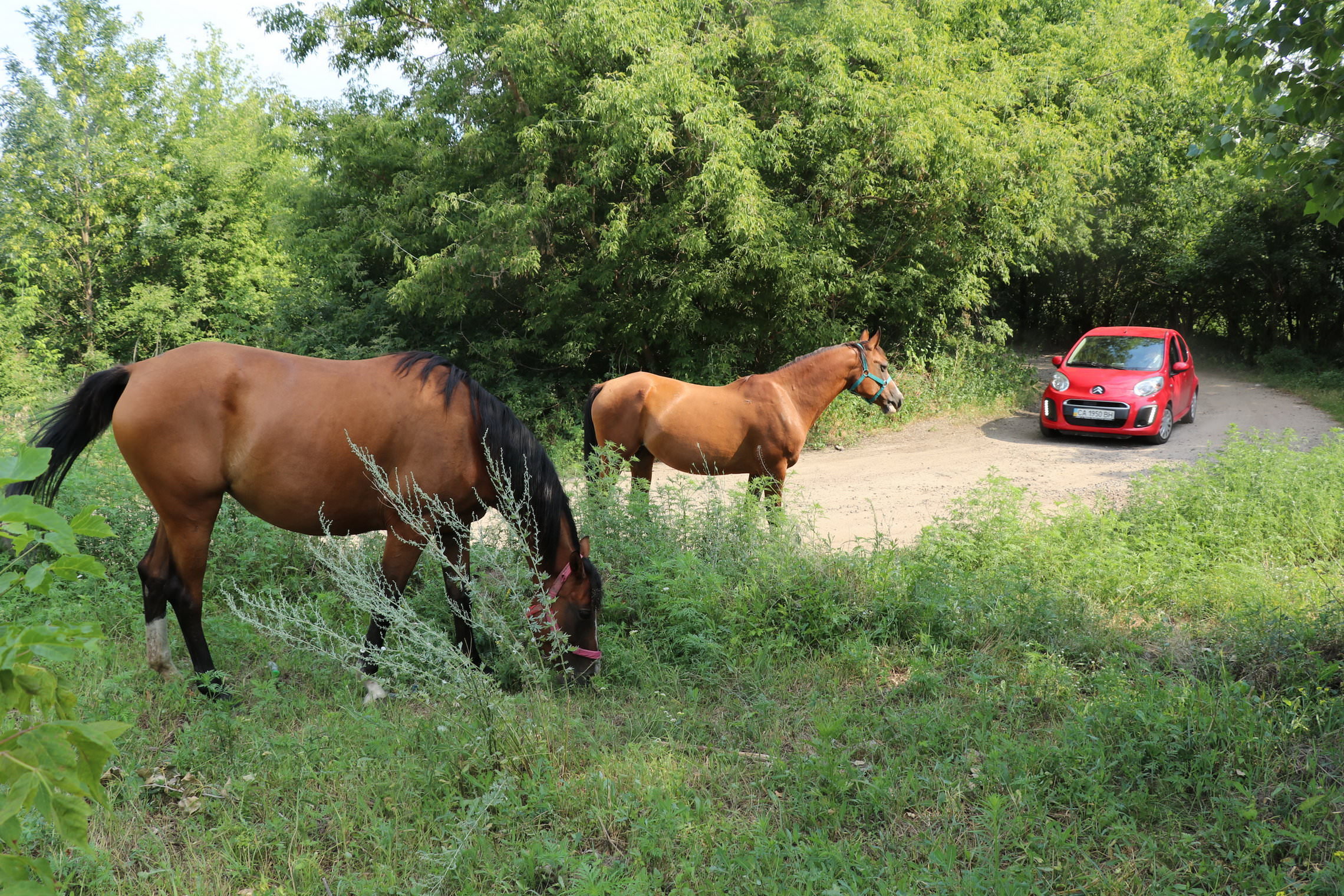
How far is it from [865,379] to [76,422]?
18.8 feet

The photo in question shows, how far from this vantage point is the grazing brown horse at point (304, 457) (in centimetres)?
410

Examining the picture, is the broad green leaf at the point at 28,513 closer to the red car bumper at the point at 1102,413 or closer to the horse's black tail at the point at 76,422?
the horse's black tail at the point at 76,422

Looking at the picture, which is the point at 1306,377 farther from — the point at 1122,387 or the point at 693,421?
the point at 693,421

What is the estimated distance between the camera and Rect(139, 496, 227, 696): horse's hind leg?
415 cm

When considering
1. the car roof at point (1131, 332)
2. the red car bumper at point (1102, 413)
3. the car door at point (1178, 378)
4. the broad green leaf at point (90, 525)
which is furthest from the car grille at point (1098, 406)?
the broad green leaf at point (90, 525)

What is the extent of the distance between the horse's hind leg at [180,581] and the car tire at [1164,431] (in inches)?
465

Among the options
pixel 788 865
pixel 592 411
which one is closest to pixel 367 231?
pixel 592 411

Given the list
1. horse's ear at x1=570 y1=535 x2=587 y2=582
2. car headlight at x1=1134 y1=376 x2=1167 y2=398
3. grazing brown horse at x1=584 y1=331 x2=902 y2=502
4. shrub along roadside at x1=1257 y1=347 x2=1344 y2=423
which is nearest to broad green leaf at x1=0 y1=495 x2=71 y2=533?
horse's ear at x1=570 y1=535 x2=587 y2=582

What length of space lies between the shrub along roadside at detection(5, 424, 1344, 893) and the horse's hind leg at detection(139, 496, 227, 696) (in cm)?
19

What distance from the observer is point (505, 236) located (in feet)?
40.1

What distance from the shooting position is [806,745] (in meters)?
3.57

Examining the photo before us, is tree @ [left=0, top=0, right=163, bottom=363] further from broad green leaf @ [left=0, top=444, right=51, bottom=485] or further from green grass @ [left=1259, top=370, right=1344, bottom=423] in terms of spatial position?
green grass @ [left=1259, top=370, right=1344, bottom=423]

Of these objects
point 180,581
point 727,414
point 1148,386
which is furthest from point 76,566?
point 1148,386

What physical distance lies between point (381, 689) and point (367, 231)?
12.5 m
